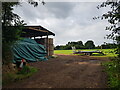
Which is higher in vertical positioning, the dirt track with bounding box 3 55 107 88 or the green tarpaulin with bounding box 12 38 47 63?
the green tarpaulin with bounding box 12 38 47 63

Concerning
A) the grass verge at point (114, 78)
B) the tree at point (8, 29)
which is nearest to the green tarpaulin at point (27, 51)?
the tree at point (8, 29)

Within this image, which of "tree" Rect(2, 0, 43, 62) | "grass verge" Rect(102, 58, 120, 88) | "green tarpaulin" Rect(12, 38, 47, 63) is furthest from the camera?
"green tarpaulin" Rect(12, 38, 47, 63)

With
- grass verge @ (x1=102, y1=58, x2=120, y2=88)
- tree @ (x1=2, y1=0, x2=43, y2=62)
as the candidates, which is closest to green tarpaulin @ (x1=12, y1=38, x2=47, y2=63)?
tree @ (x1=2, y1=0, x2=43, y2=62)

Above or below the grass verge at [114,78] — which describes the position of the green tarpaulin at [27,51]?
above

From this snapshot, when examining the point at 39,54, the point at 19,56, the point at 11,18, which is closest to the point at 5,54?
the point at 11,18

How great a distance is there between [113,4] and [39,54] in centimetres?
1098

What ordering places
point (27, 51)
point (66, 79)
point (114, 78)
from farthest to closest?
1. point (27, 51)
2. point (66, 79)
3. point (114, 78)

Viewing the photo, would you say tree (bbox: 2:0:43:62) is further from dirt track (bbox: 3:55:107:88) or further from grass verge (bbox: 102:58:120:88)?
grass verge (bbox: 102:58:120:88)

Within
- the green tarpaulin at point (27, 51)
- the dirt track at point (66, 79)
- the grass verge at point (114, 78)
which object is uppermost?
the green tarpaulin at point (27, 51)

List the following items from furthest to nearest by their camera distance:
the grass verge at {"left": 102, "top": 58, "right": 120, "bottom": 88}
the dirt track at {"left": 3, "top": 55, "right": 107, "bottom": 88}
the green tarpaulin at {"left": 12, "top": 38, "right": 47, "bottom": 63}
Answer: the green tarpaulin at {"left": 12, "top": 38, "right": 47, "bottom": 63} → the dirt track at {"left": 3, "top": 55, "right": 107, "bottom": 88} → the grass verge at {"left": 102, "top": 58, "right": 120, "bottom": 88}

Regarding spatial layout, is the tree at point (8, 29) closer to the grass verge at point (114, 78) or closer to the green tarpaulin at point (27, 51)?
the green tarpaulin at point (27, 51)

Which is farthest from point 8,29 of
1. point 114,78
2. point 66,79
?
point 114,78

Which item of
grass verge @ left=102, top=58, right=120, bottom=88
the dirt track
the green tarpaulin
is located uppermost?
the green tarpaulin

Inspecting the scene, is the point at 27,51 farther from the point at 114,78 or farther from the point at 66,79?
the point at 114,78
